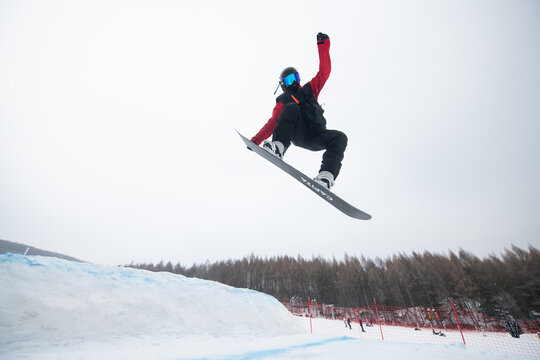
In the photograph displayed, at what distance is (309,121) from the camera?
3.29 meters

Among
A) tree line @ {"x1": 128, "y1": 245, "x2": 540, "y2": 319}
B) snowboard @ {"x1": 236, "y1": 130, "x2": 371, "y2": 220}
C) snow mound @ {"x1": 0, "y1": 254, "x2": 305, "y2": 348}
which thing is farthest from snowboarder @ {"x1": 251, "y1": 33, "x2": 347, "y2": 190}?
tree line @ {"x1": 128, "y1": 245, "x2": 540, "y2": 319}

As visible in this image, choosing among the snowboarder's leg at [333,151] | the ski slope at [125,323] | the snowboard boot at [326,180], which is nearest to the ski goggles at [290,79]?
the snowboarder's leg at [333,151]

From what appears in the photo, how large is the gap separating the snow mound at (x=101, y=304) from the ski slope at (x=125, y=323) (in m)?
0.02

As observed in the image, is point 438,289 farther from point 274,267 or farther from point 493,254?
point 274,267

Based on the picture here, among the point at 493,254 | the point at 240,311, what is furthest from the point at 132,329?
the point at 493,254

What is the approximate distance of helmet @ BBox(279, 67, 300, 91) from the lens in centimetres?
327

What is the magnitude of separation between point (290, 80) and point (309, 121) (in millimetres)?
735

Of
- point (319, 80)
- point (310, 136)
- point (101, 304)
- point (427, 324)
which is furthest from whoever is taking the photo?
point (427, 324)

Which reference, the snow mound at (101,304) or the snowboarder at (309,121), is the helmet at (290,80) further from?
the snow mound at (101,304)

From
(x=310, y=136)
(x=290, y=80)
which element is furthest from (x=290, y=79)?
(x=310, y=136)

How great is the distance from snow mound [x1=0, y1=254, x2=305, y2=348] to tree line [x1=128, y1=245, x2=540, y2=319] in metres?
33.5

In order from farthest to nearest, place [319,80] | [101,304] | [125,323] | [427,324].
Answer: [427,324] → [125,323] → [101,304] → [319,80]

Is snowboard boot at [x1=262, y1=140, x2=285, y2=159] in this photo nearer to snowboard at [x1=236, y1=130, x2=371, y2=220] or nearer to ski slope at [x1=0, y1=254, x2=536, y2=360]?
snowboard at [x1=236, y1=130, x2=371, y2=220]

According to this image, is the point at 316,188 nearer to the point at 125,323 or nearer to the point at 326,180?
the point at 326,180
